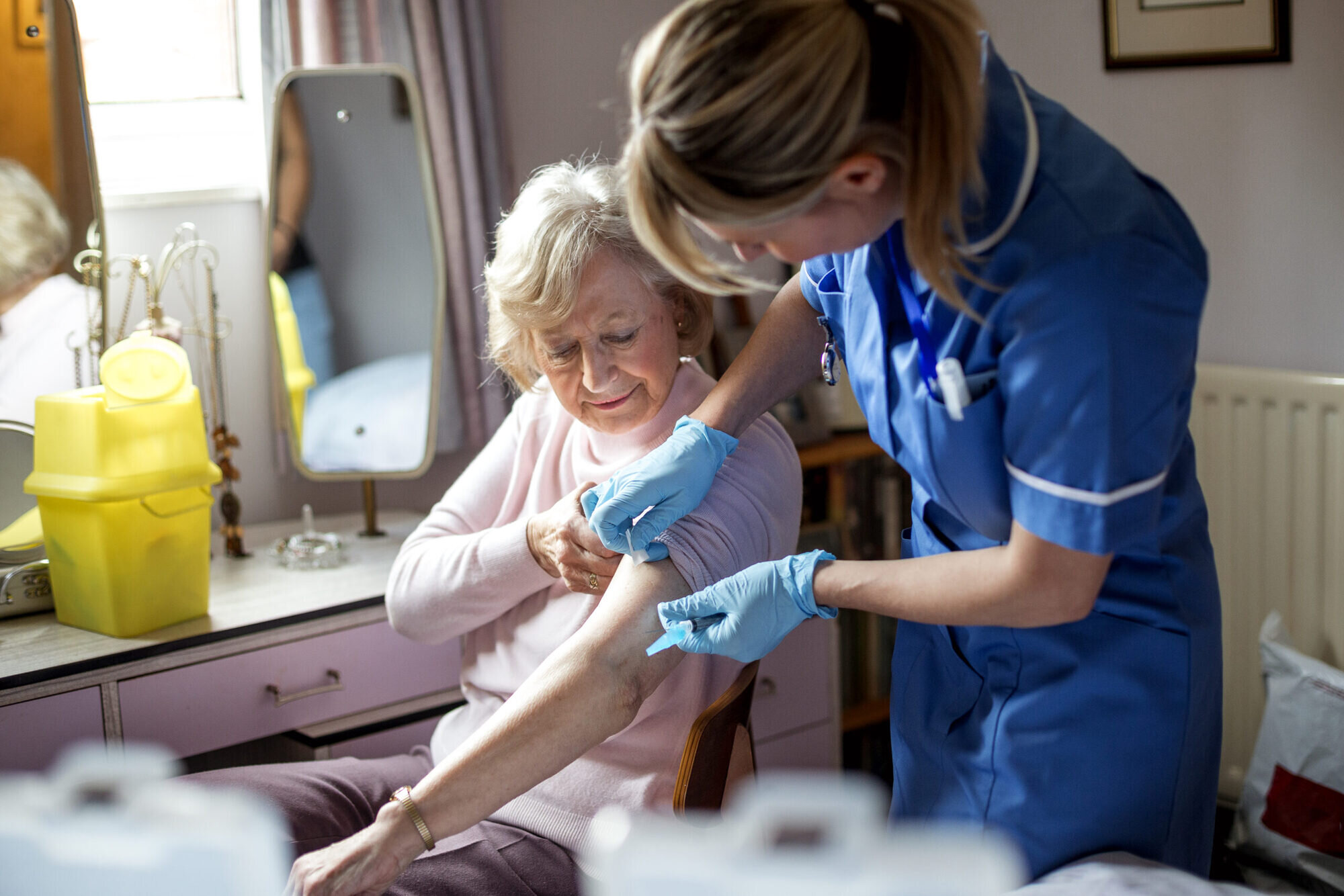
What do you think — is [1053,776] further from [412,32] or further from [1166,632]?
[412,32]

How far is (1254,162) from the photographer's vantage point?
7.03 feet

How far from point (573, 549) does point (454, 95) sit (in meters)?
1.27

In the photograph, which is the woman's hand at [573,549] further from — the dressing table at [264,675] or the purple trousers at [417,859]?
the dressing table at [264,675]

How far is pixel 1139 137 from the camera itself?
2.29 meters

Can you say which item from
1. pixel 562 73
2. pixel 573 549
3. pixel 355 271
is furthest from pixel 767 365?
pixel 562 73

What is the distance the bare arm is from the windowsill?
1376 mm

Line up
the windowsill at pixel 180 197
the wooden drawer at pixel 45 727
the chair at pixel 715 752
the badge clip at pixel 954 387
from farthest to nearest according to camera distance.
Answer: the windowsill at pixel 180 197, the wooden drawer at pixel 45 727, the chair at pixel 715 752, the badge clip at pixel 954 387

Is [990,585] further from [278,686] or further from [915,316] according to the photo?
[278,686]

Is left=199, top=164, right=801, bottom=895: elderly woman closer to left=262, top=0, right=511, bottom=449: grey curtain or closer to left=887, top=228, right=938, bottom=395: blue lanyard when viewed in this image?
left=887, top=228, right=938, bottom=395: blue lanyard

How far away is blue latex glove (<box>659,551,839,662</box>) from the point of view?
113 cm

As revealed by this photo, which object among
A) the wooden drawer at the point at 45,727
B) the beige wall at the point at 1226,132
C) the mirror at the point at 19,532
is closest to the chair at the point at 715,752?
the wooden drawer at the point at 45,727

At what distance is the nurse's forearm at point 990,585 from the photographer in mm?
969

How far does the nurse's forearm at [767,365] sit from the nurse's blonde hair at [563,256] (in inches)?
5.8

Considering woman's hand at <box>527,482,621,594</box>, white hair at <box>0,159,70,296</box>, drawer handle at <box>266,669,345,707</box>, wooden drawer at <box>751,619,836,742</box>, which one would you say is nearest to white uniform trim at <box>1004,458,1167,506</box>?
woman's hand at <box>527,482,621,594</box>
